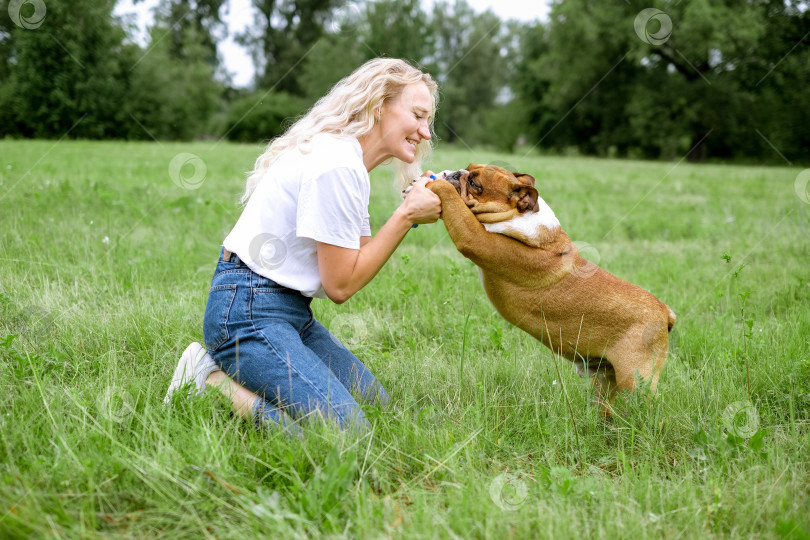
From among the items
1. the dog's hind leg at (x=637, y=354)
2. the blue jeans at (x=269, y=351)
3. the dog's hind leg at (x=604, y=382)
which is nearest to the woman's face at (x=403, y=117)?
the blue jeans at (x=269, y=351)

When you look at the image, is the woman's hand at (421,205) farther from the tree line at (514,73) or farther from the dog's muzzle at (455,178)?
the tree line at (514,73)

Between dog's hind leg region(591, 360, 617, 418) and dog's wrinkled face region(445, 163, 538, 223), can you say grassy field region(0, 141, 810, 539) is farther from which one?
dog's wrinkled face region(445, 163, 538, 223)

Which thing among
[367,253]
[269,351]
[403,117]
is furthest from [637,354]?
[269,351]

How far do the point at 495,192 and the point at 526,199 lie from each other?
163 millimetres

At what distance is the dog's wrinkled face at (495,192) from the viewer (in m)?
3.24

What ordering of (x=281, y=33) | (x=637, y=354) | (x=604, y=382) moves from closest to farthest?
(x=637, y=354), (x=604, y=382), (x=281, y=33)

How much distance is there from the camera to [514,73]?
46.8 m

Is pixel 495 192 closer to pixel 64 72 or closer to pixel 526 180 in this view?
pixel 526 180

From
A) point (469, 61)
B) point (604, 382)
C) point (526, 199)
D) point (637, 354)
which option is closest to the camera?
point (637, 354)

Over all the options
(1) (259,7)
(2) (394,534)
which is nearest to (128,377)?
(2) (394,534)

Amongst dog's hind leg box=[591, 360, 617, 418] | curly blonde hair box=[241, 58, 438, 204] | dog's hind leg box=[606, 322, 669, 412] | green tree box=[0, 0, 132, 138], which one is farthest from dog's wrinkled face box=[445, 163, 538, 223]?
green tree box=[0, 0, 132, 138]

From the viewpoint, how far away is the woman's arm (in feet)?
9.54

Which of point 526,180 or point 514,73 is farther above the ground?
point 514,73

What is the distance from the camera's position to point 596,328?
3162mm
